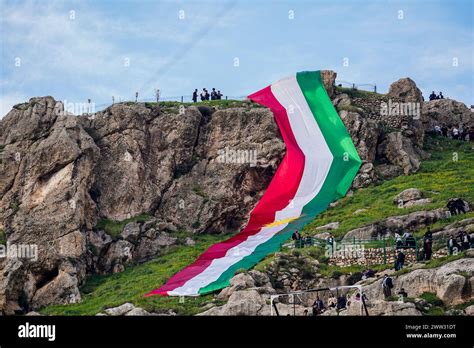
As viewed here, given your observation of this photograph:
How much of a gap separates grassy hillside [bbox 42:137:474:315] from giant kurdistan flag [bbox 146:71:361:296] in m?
0.97

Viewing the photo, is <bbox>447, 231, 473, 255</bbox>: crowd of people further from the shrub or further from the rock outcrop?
the rock outcrop

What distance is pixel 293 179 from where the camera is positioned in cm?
7100

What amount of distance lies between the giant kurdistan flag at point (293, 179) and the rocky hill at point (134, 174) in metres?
1.10

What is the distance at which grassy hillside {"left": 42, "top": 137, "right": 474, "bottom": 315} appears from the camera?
5819 cm

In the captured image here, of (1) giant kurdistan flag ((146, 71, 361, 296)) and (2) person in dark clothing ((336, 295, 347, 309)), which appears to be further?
(1) giant kurdistan flag ((146, 71, 361, 296))

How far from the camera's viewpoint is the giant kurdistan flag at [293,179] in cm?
6238

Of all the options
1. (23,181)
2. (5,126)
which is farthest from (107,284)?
(5,126)

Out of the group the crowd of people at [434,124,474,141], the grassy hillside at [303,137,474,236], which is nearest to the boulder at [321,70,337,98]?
the grassy hillside at [303,137,474,236]

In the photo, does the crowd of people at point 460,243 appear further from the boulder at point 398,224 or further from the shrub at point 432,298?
the boulder at point 398,224

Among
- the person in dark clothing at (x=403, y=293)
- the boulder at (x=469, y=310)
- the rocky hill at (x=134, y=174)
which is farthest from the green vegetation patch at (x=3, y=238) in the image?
the boulder at (x=469, y=310)

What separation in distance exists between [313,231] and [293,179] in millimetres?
5886

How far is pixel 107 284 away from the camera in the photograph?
209ft

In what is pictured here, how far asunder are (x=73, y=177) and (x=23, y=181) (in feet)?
9.91

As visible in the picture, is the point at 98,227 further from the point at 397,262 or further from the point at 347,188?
the point at 397,262
